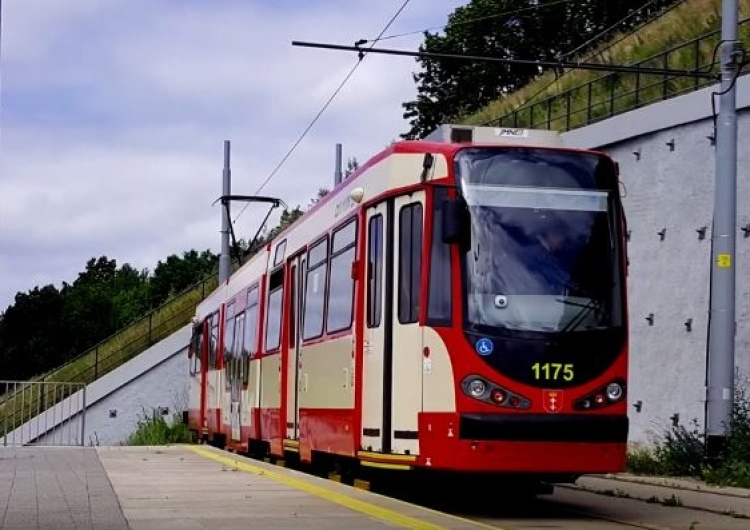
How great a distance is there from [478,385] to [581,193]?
215 centimetres

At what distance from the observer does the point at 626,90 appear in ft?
90.7

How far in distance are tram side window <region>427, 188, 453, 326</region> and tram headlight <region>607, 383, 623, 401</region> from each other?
1.60 metres

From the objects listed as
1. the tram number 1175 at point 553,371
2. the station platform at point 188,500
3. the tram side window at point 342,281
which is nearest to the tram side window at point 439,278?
the tram number 1175 at point 553,371

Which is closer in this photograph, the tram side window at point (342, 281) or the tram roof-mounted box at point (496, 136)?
the tram roof-mounted box at point (496, 136)

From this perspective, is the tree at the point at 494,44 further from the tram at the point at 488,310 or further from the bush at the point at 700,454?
the tram at the point at 488,310

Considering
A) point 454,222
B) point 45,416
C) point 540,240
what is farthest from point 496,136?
point 45,416

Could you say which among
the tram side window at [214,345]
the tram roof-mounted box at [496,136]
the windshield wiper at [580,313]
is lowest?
the windshield wiper at [580,313]

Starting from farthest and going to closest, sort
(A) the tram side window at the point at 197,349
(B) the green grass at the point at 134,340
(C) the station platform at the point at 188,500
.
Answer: (B) the green grass at the point at 134,340 → (A) the tram side window at the point at 197,349 → (C) the station platform at the point at 188,500

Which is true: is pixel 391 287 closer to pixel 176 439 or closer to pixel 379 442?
pixel 379 442

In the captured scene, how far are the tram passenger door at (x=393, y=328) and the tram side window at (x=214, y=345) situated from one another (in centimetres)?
1524

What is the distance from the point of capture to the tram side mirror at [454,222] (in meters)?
12.9

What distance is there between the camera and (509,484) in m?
15.9

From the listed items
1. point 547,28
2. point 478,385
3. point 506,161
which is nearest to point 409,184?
point 506,161

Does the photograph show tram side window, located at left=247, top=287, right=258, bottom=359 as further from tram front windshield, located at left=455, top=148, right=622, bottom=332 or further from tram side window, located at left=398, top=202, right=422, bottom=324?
tram front windshield, located at left=455, top=148, right=622, bottom=332
